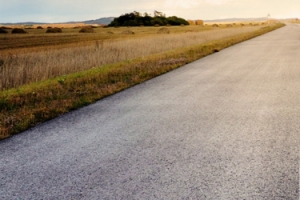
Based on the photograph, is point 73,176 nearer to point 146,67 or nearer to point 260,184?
point 260,184

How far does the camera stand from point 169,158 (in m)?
4.61

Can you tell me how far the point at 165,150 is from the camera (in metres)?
4.92

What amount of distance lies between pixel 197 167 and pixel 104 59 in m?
13.8

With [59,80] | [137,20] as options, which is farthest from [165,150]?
[137,20]

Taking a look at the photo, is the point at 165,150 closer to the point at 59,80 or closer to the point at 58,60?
the point at 59,80

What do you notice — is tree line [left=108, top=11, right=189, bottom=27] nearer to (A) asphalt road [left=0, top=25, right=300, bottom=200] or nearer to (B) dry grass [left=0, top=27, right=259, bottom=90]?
(B) dry grass [left=0, top=27, right=259, bottom=90]

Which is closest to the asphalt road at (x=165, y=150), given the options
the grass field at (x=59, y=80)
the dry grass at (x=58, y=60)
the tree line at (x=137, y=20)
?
the grass field at (x=59, y=80)

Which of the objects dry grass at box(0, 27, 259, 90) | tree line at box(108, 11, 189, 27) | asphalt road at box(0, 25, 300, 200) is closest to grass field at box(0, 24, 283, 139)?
dry grass at box(0, 27, 259, 90)

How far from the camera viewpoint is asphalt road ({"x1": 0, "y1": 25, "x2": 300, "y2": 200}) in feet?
12.4

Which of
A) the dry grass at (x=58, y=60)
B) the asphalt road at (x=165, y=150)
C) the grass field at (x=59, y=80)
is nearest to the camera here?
the asphalt road at (x=165, y=150)

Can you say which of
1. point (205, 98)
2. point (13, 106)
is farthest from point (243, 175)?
point (13, 106)

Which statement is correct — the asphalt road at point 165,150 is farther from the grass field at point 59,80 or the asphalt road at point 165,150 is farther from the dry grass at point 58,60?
the dry grass at point 58,60

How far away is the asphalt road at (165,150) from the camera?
12.4ft

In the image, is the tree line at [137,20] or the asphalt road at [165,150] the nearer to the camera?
the asphalt road at [165,150]
